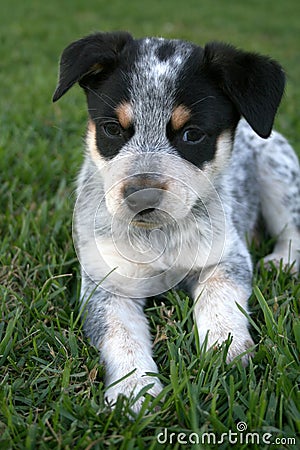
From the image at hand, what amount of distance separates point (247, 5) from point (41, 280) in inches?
538

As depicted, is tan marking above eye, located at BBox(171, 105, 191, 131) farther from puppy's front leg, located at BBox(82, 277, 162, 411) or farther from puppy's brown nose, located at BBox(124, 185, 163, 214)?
puppy's front leg, located at BBox(82, 277, 162, 411)

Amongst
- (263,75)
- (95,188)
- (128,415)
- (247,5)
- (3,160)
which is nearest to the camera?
(128,415)

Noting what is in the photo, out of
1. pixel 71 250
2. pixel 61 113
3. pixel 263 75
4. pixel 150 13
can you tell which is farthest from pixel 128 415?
pixel 150 13

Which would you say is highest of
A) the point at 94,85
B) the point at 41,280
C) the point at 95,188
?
the point at 94,85

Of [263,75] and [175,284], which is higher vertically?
[263,75]

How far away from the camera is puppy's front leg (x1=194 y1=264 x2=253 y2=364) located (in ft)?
9.63

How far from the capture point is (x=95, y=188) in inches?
145

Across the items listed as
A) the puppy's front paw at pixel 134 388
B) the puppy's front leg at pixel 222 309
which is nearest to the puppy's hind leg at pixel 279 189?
the puppy's front leg at pixel 222 309

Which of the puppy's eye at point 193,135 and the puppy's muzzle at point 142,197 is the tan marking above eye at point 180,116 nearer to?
the puppy's eye at point 193,135

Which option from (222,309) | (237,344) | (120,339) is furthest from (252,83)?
(120,339)

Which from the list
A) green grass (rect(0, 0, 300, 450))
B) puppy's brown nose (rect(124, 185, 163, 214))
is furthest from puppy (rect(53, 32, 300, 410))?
green grass (rect(0, 0, 300, 450))

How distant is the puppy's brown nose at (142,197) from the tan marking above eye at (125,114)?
441 mm

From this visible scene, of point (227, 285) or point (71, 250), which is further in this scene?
point (71, 250)

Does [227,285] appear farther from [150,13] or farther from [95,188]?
[150,13]
